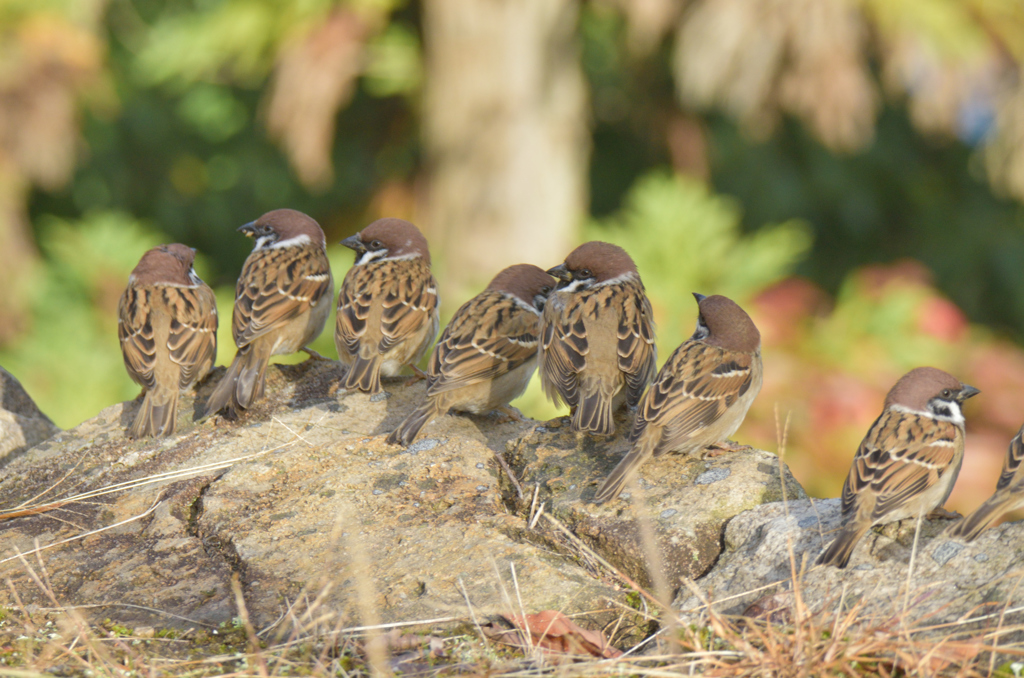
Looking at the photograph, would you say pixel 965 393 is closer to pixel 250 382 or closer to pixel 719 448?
pixel 719 448

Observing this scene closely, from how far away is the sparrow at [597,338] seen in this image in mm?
3713

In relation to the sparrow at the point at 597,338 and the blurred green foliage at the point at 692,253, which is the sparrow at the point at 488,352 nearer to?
the sparrow at the point at 597,338

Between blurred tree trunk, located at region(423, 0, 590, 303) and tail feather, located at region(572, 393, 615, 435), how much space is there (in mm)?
5255

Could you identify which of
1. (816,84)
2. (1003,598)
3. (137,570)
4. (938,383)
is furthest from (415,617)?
(816,84)

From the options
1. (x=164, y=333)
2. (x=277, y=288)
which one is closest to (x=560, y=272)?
(x=277, y=288)

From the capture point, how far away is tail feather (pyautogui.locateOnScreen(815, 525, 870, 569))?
108 inches

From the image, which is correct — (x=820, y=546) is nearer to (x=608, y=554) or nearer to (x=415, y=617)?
(x=608, y=554)

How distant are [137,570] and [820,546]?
201 cm

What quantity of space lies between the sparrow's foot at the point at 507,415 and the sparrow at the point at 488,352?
57 millimetres

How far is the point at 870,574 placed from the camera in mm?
2740

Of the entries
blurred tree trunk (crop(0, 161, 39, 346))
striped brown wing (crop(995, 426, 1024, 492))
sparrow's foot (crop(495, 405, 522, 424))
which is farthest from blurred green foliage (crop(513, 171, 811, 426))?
blurred tree trunk (crop(0, 161, 39, 346))

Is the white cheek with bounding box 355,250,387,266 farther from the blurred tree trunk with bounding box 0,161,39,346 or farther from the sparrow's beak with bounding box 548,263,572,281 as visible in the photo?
the blurred tree trunk with bounding box 0,161,39,346

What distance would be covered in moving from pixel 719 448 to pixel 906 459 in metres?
0.69

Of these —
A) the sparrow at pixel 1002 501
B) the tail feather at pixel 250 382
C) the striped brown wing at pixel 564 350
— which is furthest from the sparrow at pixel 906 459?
the tail feather at pixel 250 382
